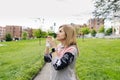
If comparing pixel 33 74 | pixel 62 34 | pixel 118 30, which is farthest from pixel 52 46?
pixel 118 30

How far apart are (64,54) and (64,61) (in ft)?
0.36

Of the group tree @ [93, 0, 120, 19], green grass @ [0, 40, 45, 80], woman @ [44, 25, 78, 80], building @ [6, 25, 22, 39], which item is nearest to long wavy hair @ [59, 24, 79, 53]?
woman @ [44, 25, 78, 80]

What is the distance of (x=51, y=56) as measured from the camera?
13.9 ft

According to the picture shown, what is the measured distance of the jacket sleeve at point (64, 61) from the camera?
12.3ft

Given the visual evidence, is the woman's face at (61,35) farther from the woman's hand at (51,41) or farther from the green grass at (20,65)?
the green grass at (20,65)

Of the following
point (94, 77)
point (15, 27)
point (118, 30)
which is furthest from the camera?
point (15, 27)

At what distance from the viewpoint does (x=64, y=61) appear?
3756 millimetres

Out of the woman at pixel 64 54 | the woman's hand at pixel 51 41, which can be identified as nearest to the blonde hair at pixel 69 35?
the woman at pixel 64 54

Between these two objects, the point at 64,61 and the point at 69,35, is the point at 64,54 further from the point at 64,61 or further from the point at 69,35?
the point at 69,35

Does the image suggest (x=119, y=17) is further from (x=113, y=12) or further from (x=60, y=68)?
(x=60, y=68)

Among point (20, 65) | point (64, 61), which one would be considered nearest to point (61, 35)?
point (64, 61)

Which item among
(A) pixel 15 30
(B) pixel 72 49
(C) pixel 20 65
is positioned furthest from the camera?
(A) pixel 15 30

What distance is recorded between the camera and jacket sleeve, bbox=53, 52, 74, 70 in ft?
12.3

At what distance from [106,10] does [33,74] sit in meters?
7.14
